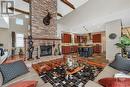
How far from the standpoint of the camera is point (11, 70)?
7.55ft

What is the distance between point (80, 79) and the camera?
333 centimetres

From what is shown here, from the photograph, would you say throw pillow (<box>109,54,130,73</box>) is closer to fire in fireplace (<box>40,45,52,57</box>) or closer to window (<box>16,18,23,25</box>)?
fire in fireplace (<box>40,45,52,57</box>)

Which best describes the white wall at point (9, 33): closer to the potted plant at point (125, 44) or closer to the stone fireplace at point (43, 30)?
the stone fireplace at point (43, 30)

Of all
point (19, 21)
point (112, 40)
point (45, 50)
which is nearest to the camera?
point (45, 50)

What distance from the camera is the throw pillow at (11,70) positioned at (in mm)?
2150

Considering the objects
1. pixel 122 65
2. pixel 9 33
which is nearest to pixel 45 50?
pixel 9 33

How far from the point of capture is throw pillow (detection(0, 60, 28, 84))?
2150 mm

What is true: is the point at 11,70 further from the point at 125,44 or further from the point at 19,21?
the point at 19,21

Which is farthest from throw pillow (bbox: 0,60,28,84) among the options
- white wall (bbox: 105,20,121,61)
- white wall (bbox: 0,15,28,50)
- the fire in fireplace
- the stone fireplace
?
white wall (bbox: 105,20,121,61)

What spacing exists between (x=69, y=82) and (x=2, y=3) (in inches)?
169

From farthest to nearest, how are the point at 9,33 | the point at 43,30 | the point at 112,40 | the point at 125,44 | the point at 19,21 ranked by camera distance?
the point at 19,21
the point at 9,33
the point at 112,40
the point at 43,30
the point at 125,44

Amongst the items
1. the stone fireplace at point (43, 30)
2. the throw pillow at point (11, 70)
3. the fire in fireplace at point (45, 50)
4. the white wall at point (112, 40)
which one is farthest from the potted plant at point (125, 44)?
the throw pillow at point (11, 70)

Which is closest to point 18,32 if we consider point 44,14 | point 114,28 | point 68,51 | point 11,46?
point 11,46

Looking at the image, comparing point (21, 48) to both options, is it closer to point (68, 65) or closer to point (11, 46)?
point (11, 46)
